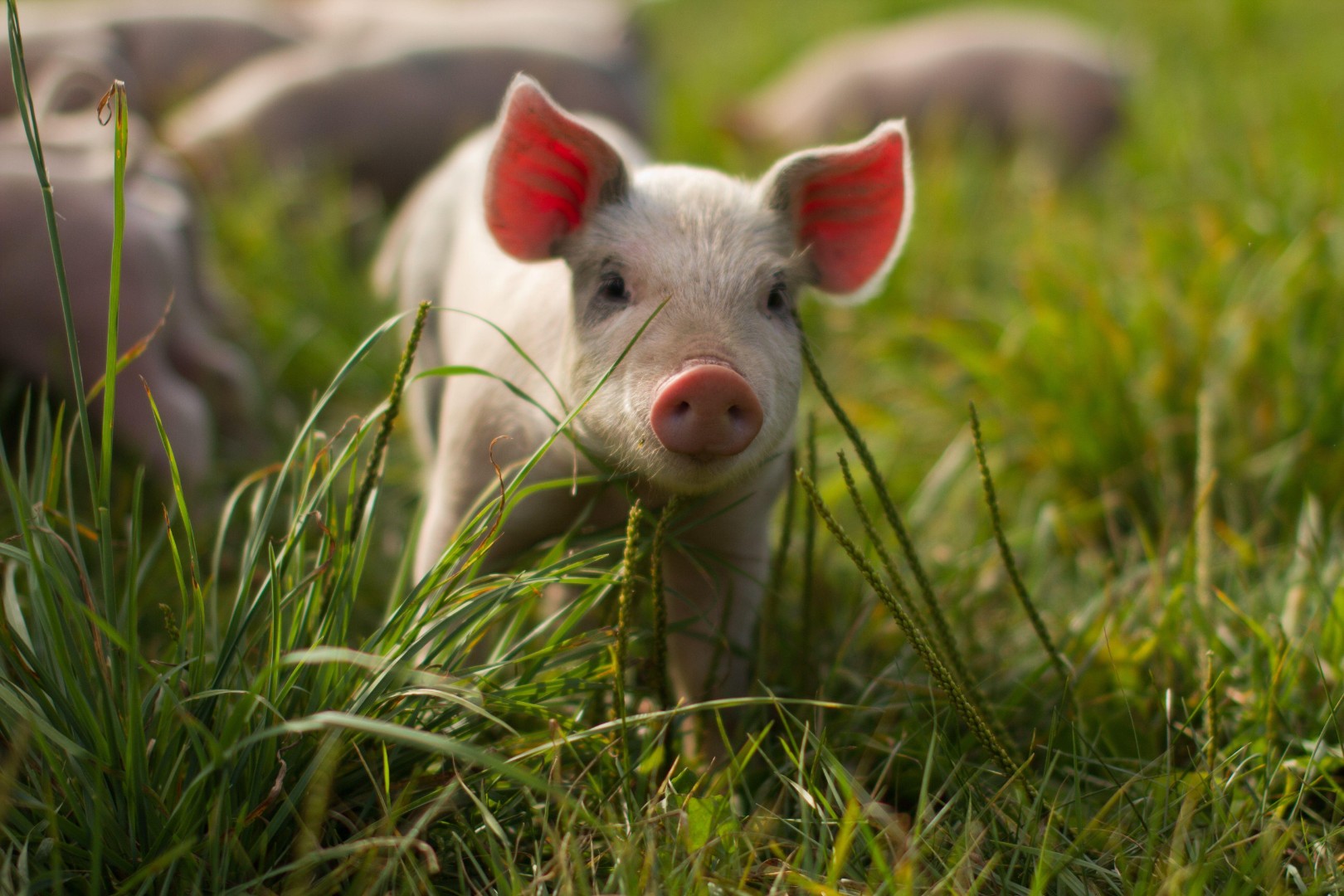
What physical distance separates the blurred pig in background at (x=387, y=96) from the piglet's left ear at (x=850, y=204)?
3720 millimetres

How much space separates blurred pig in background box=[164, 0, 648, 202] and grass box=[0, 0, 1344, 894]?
1.80 meters

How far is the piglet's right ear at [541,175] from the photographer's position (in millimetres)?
2068

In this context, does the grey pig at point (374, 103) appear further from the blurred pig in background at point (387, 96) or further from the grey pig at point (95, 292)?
the grey pig at point (95, 292)

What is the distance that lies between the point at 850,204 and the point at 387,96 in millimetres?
4272

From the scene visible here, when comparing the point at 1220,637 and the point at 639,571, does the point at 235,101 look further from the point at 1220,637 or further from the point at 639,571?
the point at 1220,637

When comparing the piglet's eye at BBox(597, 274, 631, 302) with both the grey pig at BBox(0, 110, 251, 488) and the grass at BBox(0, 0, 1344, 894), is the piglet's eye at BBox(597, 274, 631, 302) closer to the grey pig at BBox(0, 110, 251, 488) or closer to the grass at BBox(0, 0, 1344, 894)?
the grass at BBox(0, 0, 1344, 894)

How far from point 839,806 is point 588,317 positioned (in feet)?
3.07

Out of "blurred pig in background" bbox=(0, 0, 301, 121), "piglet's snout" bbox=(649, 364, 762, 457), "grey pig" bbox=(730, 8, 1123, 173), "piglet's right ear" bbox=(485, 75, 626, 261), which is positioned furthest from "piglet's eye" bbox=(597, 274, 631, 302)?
"grey pig" bbox=(730, 8, 1123, 173)

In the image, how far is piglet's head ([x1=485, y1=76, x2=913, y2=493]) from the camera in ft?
5.92


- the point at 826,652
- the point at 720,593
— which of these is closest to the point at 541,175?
the point at 720,593

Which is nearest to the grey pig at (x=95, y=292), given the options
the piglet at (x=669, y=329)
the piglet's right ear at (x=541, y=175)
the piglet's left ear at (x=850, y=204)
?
the piglet at (x=669, y=329)

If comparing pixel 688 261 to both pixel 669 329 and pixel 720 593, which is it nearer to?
pixel 669 329

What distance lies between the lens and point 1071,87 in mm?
7105

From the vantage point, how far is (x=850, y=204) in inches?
90.0
